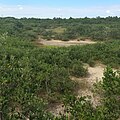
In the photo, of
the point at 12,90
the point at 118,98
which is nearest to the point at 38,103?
the point at 12,90

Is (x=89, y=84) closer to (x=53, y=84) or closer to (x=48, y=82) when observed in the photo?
(x=53, y=84)

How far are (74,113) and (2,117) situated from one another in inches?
137

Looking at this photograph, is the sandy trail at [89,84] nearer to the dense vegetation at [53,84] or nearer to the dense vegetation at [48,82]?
the dense vegetation at [53,84]

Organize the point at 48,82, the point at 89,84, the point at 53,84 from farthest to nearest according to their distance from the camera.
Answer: the point at 89,84
the point at 48,82
the point at 53,84

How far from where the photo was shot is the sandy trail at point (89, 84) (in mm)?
18909

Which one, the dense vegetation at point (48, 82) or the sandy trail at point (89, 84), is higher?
the dense vegetation at point (48, 82)

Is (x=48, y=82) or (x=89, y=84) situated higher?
(x=48, y=82)

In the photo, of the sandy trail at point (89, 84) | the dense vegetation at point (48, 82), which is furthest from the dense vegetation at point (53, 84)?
the sandy trail at point (89, 84)

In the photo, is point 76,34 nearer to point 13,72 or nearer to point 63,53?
point 63,53

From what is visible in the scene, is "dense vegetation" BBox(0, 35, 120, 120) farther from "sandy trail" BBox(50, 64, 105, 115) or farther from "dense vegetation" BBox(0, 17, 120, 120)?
"sandy trail" BBox(50, 64, 105, 115)

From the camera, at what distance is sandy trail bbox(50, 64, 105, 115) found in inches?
744

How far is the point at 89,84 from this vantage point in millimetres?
23016

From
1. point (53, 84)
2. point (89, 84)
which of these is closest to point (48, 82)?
point (53, 84)

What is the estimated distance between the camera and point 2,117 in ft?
42.0
